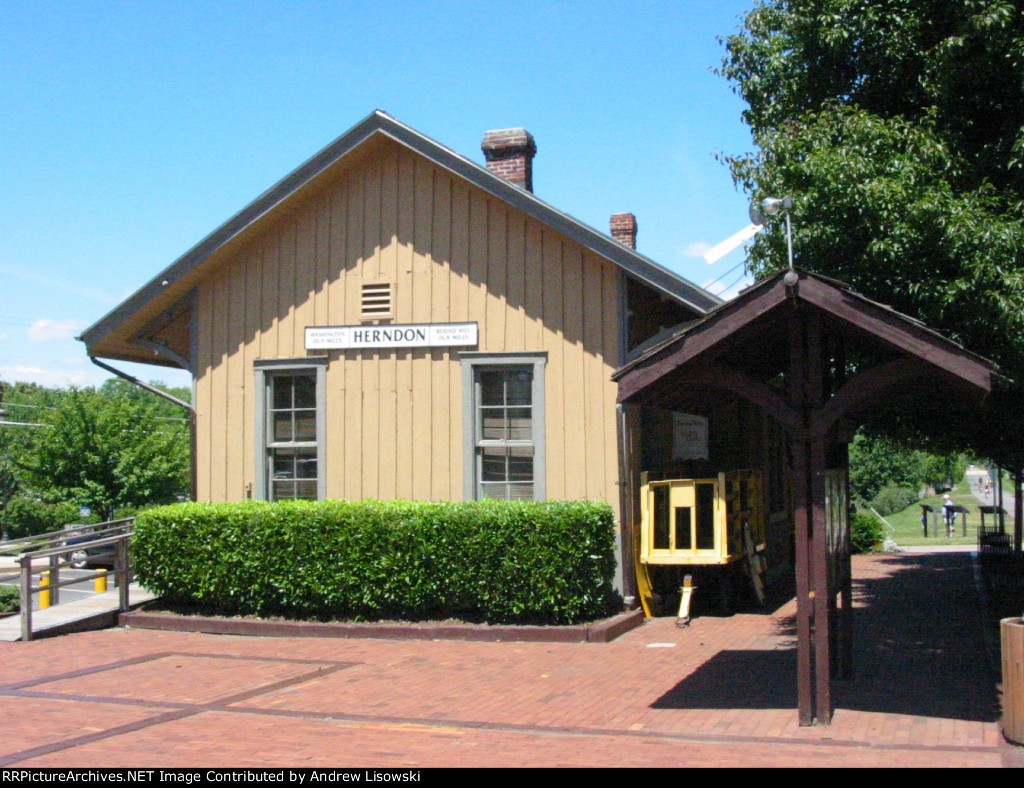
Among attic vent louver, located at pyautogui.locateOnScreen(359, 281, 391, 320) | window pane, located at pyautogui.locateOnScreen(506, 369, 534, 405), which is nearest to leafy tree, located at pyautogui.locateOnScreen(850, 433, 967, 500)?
window pane, located at pyautogui.locateOnScreen(506, 369, 534, 405)

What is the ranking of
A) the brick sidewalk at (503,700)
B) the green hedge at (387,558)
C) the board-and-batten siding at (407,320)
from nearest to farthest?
the brick sidewalk at (503,700)
the green hedge at (387,558)
the board-and-batten siding at (407,320)

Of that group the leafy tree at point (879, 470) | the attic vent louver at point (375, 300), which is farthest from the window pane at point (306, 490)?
the leafy tree at point (879, 470)

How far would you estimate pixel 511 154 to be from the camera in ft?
47.1

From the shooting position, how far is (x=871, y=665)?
31.3 feet

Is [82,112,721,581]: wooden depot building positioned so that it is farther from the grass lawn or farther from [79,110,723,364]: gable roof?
the grass lawn

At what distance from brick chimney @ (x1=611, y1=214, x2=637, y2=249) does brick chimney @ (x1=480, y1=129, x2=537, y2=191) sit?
446cm

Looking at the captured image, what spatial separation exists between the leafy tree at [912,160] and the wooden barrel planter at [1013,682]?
2.75 m

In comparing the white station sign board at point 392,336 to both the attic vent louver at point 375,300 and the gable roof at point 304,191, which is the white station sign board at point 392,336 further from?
the gable roof at point 304,191

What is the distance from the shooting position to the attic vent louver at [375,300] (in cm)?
1335

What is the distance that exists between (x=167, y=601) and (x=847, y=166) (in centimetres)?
962

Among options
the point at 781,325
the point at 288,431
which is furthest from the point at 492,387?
the point at 781,325

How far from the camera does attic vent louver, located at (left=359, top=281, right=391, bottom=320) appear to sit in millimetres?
13352
